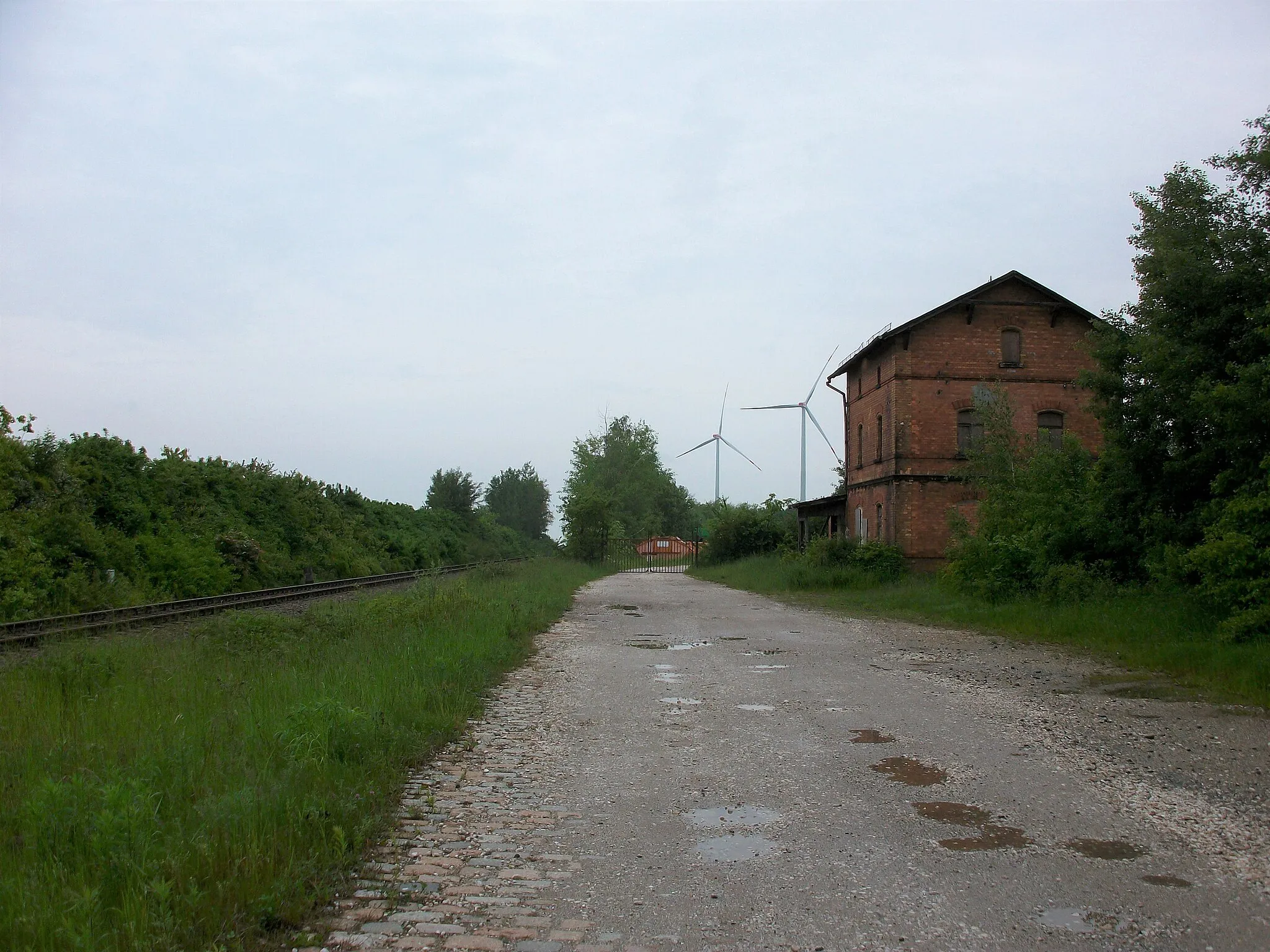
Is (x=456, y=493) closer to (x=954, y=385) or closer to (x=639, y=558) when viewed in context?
(x=639, y=558)

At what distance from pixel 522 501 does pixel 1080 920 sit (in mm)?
108018

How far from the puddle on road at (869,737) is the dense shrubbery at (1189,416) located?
17.4ft

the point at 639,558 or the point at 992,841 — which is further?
the point at 639,558

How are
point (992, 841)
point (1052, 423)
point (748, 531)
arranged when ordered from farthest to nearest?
point (748, 531) < point (1052, 423) < point (992, 841)

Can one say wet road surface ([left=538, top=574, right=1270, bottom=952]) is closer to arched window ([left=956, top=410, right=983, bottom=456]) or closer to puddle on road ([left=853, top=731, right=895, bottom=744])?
puddle on road ([left=853, top=731, right=895, bottom=744])

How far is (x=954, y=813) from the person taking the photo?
5289 millimetres

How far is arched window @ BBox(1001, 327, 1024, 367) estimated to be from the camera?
2964 cm

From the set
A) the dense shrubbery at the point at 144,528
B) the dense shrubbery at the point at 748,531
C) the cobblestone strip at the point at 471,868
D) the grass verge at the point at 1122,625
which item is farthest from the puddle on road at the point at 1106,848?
the dense shrubbery at the point at 748,531

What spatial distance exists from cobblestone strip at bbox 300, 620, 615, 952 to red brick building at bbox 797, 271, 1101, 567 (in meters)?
24.3

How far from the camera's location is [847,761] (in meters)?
6.49

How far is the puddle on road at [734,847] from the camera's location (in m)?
4.65

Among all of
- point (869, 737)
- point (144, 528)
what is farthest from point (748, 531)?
point (869, 737)

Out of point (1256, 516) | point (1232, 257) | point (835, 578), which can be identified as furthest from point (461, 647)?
point (835, 578)

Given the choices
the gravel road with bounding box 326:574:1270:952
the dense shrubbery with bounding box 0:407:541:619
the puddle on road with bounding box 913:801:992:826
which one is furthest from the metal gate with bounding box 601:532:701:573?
the puddle on road with bounding box 913:801:992:826
